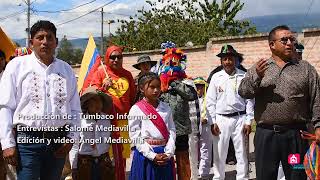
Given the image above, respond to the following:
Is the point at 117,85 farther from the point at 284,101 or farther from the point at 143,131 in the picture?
the point at 284,101

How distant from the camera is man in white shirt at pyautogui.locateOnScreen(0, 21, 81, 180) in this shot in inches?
150

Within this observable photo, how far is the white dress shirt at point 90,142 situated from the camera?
531 cm

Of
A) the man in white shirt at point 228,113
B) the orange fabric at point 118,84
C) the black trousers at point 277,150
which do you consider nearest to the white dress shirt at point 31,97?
the black trousers at point 277,150

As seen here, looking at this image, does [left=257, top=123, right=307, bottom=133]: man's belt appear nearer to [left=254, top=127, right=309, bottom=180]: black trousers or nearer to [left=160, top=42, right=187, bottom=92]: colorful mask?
[left=254, top=127, right=309, bottom=180]: black trousers

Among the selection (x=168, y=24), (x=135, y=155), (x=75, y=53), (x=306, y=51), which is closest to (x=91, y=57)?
(x=135, y=155)

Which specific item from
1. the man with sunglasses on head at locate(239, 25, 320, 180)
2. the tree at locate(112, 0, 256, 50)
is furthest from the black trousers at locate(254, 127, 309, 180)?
the tree at locate(112, 0, 256, 50)

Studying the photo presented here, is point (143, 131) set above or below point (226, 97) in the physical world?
below

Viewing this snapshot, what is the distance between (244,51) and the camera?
44.5 feet

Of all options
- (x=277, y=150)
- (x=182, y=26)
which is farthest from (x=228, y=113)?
(x=182, y=26)

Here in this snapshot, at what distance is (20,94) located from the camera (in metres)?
3.87

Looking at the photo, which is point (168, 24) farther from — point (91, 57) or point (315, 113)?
point (315, 113)

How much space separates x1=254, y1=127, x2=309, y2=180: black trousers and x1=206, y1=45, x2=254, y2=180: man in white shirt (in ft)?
6.28

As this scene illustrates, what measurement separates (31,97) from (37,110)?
0.12 meters

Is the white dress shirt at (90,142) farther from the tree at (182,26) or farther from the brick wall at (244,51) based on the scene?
the tree at (182,26)
